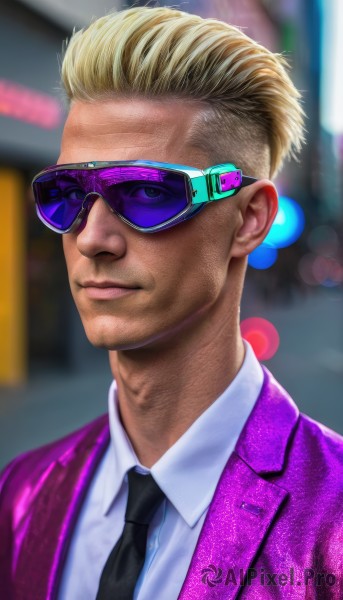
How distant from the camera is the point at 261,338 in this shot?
1549 centimetres

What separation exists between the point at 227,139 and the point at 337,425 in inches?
266

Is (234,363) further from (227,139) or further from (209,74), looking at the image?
(209,74)

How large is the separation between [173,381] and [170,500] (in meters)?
0.32

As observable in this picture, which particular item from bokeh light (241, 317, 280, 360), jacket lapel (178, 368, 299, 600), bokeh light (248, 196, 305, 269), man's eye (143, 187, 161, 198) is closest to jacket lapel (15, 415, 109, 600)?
jacket lapel (178, 368, 299, 600)

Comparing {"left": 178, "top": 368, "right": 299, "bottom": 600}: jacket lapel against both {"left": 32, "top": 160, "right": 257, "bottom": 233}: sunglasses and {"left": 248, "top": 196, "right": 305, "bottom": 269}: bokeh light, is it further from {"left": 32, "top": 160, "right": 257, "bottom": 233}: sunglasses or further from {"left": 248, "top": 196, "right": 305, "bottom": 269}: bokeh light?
{"left": 248, "top": 196, "right": 305, "bottom": 269}: bokeh light


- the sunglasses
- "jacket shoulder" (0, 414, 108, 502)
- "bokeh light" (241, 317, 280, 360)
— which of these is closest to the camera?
the sunglasses

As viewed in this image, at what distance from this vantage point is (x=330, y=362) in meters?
13.7

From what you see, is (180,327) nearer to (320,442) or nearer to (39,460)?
(320,442)

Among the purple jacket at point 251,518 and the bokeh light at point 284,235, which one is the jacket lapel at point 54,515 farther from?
the bokeh light at point 284,235

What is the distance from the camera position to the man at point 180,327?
1704 millimetres

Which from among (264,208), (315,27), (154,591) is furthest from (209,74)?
(315,27)

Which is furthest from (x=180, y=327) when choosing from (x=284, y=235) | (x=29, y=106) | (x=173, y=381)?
(x=284, y=235)

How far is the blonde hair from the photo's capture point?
1795 mm

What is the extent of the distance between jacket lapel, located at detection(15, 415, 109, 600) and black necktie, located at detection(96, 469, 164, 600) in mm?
208
